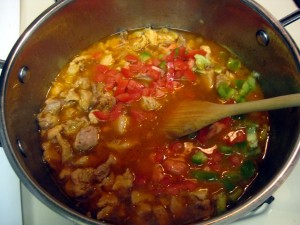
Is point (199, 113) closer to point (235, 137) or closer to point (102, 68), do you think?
point (235, 137)

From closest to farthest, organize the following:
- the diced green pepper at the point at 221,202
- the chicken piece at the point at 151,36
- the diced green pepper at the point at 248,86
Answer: the diced green pepper at the point at 221,202
the diced green pepper at the point at 248,86
the chicken piece at the point at 151,36

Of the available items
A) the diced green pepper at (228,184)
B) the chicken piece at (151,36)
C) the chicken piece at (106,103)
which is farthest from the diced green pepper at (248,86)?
the chicken piece at (106,103)

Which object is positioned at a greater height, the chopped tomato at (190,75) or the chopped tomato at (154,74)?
the chopped tomato at (154,74)

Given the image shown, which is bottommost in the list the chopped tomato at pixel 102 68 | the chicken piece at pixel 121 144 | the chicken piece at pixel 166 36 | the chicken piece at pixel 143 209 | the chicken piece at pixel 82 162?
the chicken piece at pixel 143 209

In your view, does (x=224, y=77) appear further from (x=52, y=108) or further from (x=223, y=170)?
(x=52, y=108)

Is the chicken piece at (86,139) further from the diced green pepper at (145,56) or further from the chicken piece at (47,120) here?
the diced green pepper at (145,56)

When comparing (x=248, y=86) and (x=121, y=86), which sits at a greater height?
(x=121, y=86)

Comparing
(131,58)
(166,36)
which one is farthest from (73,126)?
(166,36)
